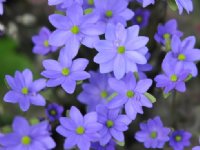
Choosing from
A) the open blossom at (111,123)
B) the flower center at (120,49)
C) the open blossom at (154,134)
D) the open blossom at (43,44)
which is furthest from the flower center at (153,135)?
the open blossom at (43,44)

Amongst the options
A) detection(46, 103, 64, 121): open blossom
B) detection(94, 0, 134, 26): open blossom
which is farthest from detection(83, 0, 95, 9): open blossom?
detection(46, 103, 64, 121): open blossom

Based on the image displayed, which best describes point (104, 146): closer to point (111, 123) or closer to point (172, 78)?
point (111, 123)

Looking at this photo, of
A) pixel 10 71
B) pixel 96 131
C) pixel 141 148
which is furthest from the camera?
pixel 10 71

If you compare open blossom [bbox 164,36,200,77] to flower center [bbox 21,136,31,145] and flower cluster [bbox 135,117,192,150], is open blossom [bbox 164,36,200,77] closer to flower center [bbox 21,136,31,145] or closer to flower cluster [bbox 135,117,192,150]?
flower cluster [bbox 135,117,192,150]

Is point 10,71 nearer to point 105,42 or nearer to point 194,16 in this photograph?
point 105,42

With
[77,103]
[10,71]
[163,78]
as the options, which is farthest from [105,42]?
[10,71]

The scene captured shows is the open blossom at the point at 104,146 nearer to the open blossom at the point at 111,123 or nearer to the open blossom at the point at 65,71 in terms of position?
the open blossom at the point at 111,123
